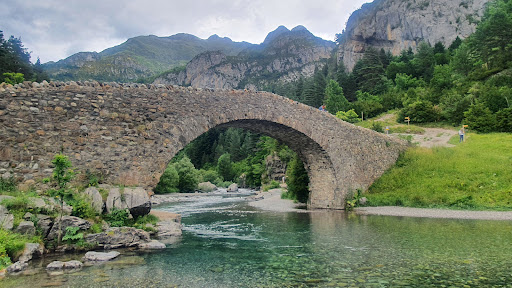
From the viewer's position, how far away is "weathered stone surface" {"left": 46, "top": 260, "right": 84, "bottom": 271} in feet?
21.2

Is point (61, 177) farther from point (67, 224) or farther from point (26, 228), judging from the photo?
point (26, 228)

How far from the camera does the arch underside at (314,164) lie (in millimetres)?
16008

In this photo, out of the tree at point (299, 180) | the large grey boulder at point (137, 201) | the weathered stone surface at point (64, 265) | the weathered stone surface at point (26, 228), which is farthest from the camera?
the tree at point (299, 180)

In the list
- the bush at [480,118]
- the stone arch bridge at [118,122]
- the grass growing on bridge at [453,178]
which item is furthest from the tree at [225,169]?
the stone arch bridge at [118,122]

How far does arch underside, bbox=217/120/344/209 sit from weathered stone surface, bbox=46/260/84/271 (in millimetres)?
9700

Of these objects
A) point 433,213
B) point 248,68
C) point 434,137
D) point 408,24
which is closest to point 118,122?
point 433,213

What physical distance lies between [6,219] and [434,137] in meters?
26.1

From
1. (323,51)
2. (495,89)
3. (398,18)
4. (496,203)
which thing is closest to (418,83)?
(495,89)

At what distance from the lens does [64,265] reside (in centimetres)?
661

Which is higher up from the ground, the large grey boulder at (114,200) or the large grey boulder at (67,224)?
the large grey boulder at (114,200)

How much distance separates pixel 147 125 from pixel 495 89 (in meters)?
26.6

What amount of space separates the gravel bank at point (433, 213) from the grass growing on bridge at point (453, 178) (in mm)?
883

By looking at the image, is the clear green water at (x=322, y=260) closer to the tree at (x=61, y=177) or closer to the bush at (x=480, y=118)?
the tree at (x=61, y=177)

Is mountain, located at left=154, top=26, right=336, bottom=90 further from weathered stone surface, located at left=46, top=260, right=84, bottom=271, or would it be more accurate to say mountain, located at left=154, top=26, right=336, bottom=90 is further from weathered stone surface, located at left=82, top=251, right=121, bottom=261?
weathered stone surface, located at left=46, top=260, right=84, bottom=271
